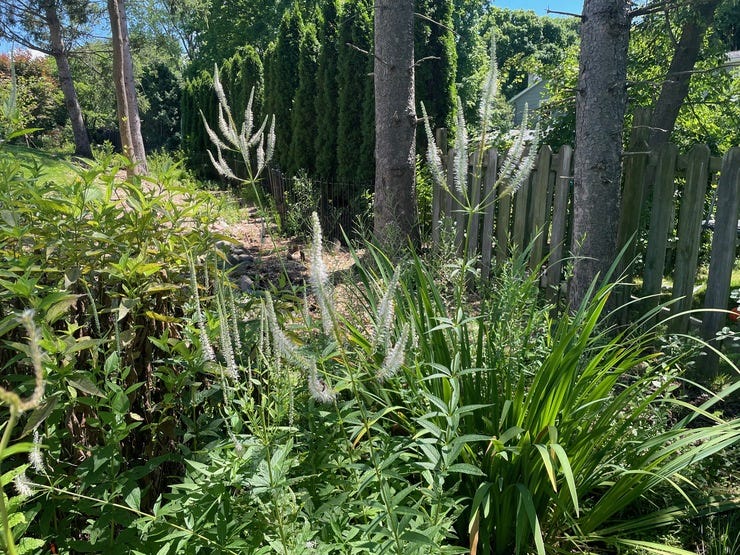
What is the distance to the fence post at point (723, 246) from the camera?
3.47 m

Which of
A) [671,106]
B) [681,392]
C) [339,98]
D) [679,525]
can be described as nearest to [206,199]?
[679,525]

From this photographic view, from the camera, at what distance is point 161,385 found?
2.02 meters

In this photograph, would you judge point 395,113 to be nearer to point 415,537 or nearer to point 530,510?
point 530,510

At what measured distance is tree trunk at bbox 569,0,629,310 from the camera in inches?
127

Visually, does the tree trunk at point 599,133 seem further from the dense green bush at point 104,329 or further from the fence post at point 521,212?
the dense green bush at point 104,329

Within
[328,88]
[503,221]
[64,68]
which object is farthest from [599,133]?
[64,68]

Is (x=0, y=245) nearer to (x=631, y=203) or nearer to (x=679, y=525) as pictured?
(x=679, y=525)

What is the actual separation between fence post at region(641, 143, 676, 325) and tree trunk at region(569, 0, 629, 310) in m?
0.60

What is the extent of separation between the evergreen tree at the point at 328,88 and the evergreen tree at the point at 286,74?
1729 millimetres

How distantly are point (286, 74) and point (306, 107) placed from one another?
5.06 feet

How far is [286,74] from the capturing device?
1122cm

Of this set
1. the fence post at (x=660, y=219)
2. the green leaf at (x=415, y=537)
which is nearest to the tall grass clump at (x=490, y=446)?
the green leaf at (x=415, y=537)

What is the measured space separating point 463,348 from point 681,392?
6.54 ft

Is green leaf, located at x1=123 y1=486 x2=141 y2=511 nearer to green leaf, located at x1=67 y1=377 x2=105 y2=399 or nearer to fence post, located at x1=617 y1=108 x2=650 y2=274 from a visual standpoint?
green leaf, located at x1=67 y1=377 x2=105 y2=399
